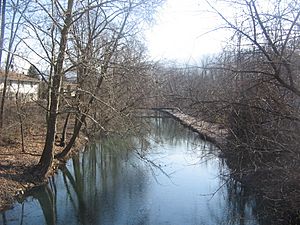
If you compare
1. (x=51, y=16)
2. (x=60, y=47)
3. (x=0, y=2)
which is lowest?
(x=60, y=47)

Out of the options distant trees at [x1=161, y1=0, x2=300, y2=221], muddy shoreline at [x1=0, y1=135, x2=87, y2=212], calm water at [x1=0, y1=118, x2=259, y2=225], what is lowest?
calm water at [x1=0, y1=118, x2=259, y2=225]

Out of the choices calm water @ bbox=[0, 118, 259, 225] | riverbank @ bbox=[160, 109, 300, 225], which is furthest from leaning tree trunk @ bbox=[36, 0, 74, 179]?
riverbank @ bbox=[160, 109, 300, 225]

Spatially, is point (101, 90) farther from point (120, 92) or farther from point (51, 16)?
point (51, 16)

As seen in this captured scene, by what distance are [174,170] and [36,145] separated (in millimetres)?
6850

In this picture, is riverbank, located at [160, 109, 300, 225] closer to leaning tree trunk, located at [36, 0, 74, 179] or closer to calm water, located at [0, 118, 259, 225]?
calm water, located at [0, 118, 259, 225]

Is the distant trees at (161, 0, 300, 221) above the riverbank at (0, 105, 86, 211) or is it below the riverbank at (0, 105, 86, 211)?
above

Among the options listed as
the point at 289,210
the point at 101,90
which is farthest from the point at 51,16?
the point at 289,210

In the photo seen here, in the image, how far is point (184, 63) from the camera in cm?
670

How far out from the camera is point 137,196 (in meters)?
12.7

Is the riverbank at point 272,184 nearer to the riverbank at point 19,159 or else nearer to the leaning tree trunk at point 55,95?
the leaning tree trunk at point 55,95

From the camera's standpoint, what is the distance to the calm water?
10.7m

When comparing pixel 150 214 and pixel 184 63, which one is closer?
pixel 184 63

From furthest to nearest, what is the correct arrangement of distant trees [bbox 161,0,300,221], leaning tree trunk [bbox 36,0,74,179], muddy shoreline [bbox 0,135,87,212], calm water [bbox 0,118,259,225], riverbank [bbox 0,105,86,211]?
leaning tree trunk [bbox 36,0,74,179] < riverbank [bbox 0,105,86,211] < muddy shoreline [bbox 0,135,87,212] < calm water [bbox 0,118,259,225] < distant trees [bbox 161,0,300,221]

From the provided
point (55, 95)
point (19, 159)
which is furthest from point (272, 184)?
point (19, 159)
